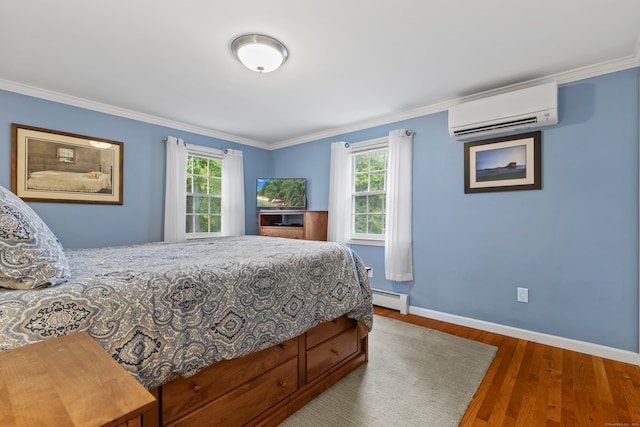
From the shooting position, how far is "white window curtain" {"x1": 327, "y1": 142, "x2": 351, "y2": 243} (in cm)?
397

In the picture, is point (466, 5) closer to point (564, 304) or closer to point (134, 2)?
point (134, 2)

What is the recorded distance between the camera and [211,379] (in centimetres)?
135

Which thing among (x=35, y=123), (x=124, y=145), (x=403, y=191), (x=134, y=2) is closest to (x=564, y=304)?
(x=403, y=191)

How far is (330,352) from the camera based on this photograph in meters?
2.00

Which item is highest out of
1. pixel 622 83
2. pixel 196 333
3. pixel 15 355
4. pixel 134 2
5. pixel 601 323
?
pixel 134 2

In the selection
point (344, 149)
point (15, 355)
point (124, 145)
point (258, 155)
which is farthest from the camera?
point (258, 155)

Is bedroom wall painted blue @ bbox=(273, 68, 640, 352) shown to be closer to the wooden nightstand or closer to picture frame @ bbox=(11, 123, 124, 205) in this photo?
the wooden nightstand

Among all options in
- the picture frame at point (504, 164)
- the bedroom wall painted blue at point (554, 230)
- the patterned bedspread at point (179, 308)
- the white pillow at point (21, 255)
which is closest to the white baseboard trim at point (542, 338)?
the bedroom wall painted blue at point (554, 230)

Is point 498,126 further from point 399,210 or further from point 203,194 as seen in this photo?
point 203,194

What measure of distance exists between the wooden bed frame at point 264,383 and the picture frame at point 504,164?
6.42 feet

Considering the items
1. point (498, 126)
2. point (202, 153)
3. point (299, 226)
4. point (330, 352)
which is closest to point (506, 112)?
point (498, 126)

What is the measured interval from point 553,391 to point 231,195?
13.0 feet

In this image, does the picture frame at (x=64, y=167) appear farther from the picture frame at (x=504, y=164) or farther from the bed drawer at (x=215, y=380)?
the picture frame at (x=504, y=164)

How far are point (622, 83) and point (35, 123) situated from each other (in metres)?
5.16
